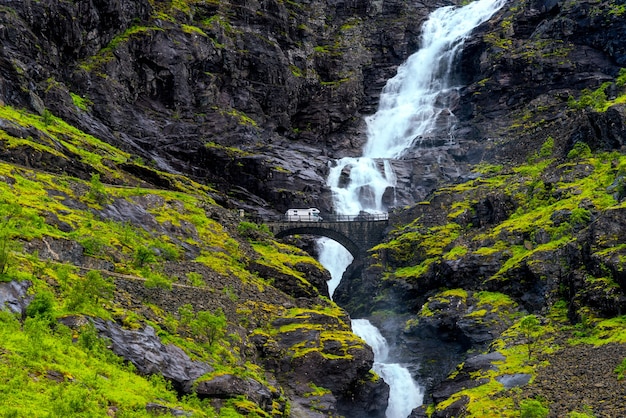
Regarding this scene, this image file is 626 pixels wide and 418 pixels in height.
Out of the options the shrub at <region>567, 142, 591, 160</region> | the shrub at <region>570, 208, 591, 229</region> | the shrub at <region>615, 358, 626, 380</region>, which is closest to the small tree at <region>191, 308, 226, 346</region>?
the shrub at <region>615, 358, 626, 380</region>

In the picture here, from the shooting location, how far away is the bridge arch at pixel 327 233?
6383 centimetres

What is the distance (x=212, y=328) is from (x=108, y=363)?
8.15 m

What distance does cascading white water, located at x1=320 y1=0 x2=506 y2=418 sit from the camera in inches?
2997

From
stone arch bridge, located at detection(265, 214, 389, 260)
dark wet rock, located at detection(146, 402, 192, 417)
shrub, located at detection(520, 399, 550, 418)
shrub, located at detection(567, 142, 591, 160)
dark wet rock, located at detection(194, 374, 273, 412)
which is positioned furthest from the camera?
stone arch bridge, located at detection(265, 214, 389, 260)

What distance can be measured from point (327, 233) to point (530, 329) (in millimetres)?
31608

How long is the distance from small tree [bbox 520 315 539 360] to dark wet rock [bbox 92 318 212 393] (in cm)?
2149

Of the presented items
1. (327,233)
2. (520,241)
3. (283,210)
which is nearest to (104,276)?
(520,241)

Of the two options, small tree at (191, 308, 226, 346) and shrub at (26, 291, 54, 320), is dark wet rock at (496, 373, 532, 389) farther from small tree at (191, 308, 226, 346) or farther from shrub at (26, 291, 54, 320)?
shrub at (26, 291, 54, 320)

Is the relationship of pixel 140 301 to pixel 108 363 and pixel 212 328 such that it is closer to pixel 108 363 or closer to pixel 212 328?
pixel 212 328

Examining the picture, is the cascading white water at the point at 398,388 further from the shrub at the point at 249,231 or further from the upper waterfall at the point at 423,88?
the upper waterfall at the point at 423,88

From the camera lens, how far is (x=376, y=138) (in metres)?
92.8

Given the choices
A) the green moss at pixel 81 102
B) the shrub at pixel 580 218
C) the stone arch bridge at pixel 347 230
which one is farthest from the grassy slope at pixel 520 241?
the green moss at pixel 81 102

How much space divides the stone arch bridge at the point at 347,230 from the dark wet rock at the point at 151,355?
40317 mm

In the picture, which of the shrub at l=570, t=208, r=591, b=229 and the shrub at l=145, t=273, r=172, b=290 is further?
the shrub at l=570, t=208, r=591, b=229
